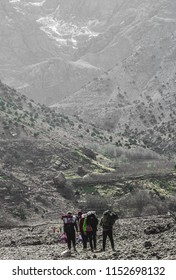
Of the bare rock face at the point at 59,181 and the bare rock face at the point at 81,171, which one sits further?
the bare rock face at the point at 81,171

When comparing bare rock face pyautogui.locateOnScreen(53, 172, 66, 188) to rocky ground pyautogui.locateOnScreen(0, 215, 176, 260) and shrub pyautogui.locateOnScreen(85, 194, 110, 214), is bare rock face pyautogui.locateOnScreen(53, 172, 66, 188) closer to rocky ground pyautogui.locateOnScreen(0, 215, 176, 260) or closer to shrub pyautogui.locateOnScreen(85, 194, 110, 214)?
shrub pyautogui.locateOnScreen(85, 194, 110, 214)

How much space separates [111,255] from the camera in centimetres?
2500

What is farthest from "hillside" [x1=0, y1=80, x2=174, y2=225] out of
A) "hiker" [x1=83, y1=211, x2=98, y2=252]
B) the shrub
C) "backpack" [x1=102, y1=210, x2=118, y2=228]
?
"backpack" [x1=102, y1=210, x2=118, y2=228]

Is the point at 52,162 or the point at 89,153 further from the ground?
the point at 89,153

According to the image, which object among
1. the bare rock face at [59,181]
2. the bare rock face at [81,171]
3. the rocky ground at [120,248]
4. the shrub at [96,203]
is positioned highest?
the bare rock face at [81,171]

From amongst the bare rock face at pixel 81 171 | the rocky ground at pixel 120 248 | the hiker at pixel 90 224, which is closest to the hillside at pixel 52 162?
the bare rock face at pixel 81 171

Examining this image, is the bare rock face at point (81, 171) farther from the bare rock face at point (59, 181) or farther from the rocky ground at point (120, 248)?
the rocky ground at point (120, 248)

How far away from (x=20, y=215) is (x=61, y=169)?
29941 mm

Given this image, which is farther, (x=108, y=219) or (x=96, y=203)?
(x=96, y=203)

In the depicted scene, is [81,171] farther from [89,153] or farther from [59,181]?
[89,153]

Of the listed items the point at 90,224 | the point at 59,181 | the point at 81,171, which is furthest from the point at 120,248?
the point at 81,171
